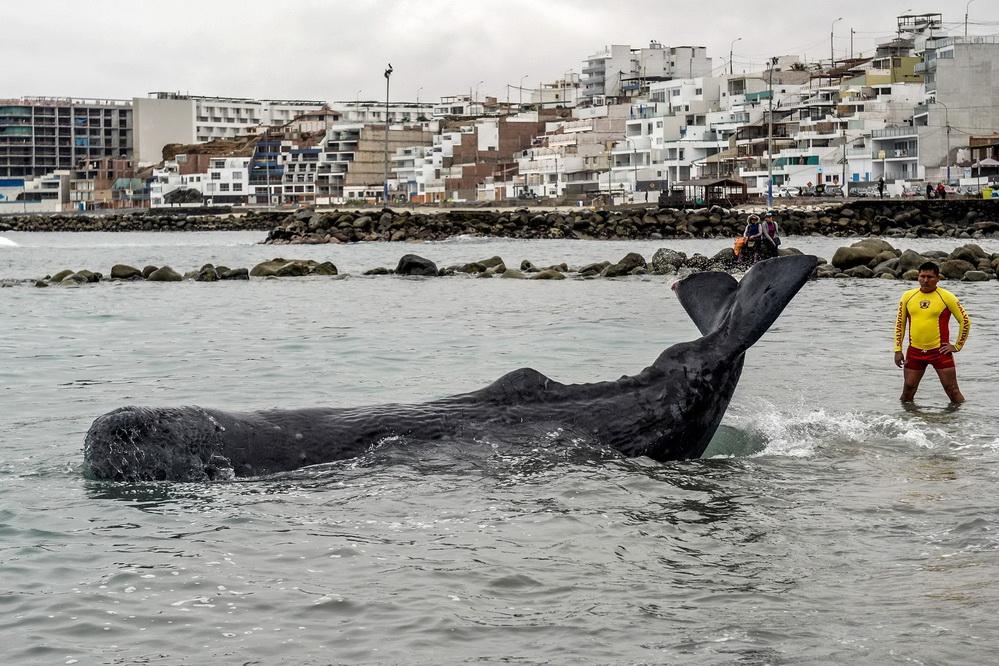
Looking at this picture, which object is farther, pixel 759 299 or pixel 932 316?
pixel 932 316

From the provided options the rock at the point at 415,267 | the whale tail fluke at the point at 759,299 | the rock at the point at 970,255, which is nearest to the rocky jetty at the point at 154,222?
the rock at the point at 415,267

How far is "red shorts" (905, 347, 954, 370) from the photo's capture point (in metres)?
12.4

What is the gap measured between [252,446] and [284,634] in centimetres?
241

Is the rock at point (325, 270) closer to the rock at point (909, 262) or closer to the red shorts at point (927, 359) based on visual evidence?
the rock at point (909, 262)

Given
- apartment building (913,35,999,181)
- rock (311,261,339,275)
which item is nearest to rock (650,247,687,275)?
rock (311,261,339,275)

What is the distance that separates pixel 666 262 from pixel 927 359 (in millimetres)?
24930

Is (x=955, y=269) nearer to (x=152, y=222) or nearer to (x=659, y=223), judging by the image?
(x=659, y=223)

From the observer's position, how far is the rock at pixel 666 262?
3650 centimetres

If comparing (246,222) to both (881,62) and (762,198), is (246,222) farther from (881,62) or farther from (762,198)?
(881,62)

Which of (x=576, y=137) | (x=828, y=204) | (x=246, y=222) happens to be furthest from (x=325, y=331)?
(x=576, y=137)

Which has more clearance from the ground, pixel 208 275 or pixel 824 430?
pixel 208 275

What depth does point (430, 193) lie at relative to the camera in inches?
5822

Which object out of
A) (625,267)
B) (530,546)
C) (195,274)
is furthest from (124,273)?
(530,546)

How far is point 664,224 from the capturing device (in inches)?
2591
